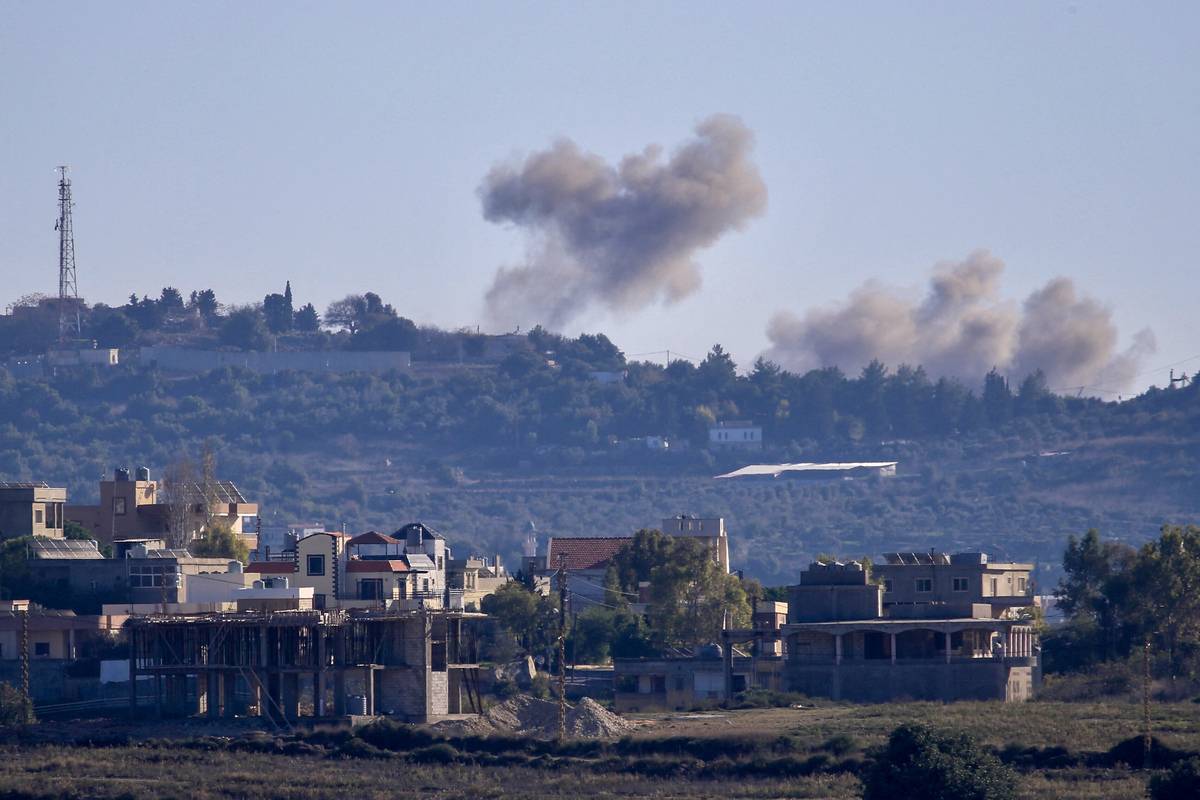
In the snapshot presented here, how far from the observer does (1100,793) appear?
201 ft

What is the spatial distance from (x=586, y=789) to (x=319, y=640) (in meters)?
18.8

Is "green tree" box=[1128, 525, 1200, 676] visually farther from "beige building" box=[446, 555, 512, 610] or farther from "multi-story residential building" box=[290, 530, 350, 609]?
"multi-story residential building" box=[290, 530, 350, 609]

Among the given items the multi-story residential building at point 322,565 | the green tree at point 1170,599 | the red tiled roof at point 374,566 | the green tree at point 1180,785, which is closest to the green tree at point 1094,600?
the green tree at point 1170,599

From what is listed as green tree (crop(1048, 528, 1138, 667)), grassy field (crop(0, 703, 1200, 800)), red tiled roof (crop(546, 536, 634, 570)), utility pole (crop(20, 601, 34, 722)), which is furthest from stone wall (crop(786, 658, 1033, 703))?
red tiled roof (crop(546, 536, 634, 570))

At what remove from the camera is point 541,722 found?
78.4 meters

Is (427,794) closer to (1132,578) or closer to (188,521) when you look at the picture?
(1132,578)

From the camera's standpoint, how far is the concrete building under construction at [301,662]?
8181 centimetres

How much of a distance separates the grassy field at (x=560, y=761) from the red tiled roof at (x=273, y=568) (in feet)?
67.9

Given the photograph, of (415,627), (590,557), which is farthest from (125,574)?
(590,557)

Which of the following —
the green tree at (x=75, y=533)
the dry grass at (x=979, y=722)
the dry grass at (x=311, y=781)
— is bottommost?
the dry grass at (x=311, y=781)

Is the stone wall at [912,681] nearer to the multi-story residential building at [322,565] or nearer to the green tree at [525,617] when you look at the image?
the green tree at [525,617]

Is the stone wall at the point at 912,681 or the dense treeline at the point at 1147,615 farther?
the dense treeline at the point at 1147,615

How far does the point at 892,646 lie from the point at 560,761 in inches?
941

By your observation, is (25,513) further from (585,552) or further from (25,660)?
(585,552)
